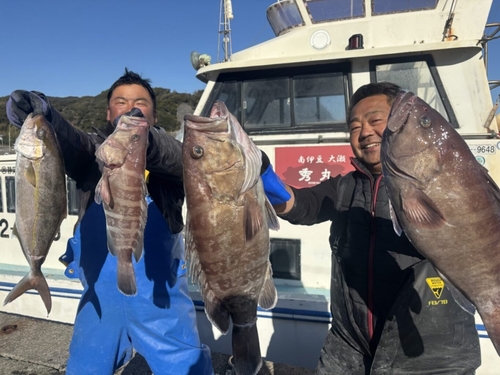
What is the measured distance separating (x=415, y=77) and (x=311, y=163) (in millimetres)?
1579

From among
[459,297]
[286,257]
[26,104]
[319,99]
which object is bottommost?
[286,257]

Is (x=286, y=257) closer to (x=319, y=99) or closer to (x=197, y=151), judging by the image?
(x=319, y=99)

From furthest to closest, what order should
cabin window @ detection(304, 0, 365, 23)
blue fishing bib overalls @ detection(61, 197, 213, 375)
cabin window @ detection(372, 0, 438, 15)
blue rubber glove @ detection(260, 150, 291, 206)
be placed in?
cabin window @ detection(304, 0, 365, 23)
cabin window @ detection(372, 0, 438, 15)
blue fishing bib overalls @ detection(61, 197, 213, 375)
blue rubber glove @ detection(260, 150, 291, 206)

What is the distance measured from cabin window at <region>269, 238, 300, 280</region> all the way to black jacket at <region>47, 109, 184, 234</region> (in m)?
1.66

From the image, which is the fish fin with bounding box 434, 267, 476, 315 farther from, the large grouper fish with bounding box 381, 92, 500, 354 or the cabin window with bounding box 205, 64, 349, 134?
the cabin window with bounding box 205, 64, 349, 134

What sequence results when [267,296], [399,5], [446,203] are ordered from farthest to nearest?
1. [399,5]
2. [267,296]
3. [446,203]

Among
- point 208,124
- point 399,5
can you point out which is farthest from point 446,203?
point 399,5

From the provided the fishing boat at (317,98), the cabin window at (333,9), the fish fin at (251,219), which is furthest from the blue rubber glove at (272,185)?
the cabin window at (333,9)

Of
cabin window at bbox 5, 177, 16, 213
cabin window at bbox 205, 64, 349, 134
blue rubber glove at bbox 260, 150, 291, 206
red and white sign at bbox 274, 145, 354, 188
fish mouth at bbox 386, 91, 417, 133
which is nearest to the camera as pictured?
fish mouth at bbox 386, 91, 417, 133

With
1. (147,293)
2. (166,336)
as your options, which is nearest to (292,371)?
(166,336)

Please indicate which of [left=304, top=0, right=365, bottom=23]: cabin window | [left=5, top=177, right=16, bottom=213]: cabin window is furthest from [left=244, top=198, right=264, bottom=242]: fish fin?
[left=5, top=177, right=16, bottom=213]: cabin window

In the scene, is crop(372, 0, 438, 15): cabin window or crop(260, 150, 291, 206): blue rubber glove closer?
crop(260, 150, 291, 206): blue rubber glove

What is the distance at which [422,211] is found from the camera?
1.58 m

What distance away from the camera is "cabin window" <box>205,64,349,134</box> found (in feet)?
14.0
